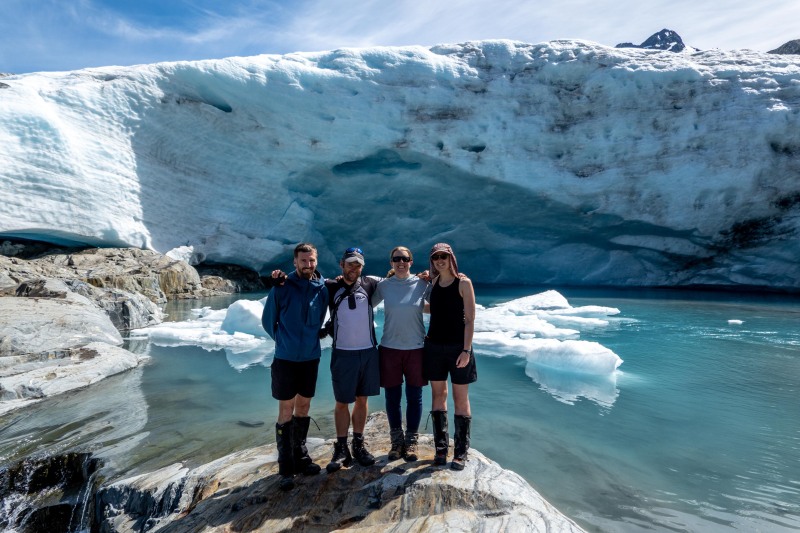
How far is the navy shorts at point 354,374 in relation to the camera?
3.19 meters

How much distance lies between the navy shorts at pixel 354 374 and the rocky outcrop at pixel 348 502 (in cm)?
49

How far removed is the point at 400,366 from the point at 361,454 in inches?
24.6

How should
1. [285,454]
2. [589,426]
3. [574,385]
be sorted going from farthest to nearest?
[574,385] → [589,426] → [285,454]

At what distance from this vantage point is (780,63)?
19188 mm

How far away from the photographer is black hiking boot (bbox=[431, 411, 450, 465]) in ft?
10.2

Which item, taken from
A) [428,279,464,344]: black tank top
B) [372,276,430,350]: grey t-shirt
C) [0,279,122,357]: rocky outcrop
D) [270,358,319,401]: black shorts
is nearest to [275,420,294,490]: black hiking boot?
[270,358,319,401]: black shorts

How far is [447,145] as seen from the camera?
789 inches

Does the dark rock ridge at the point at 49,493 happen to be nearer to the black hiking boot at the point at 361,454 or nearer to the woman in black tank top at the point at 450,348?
the black hiking boot at the point at 361,454

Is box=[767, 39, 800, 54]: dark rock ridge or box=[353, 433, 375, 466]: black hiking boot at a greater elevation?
box=[767, 39, 800, 54]: dark rock ridge

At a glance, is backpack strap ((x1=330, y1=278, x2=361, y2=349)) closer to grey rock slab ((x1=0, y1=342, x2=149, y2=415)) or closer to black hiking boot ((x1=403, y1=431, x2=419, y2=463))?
black hiking boot ((x1=403, y1=431, x2=419, y2=463))

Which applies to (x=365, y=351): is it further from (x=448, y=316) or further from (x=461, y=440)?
(x=461, y=440)

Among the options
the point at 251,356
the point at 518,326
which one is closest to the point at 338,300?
the point at 251,356

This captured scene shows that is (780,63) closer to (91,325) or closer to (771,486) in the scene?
(771,486)

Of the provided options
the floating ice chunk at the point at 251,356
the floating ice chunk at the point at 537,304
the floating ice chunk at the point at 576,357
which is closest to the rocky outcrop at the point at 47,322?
the floating ice chunk at the point at 251,356
